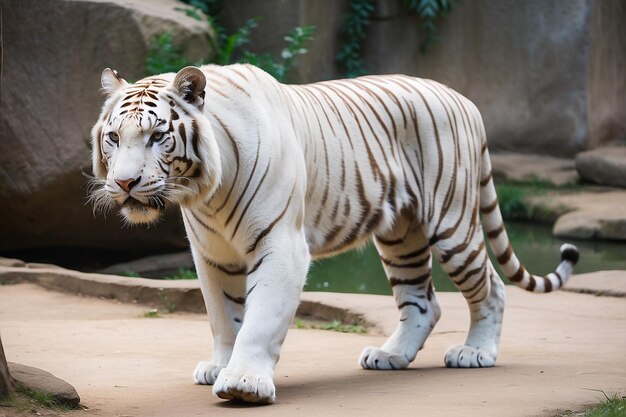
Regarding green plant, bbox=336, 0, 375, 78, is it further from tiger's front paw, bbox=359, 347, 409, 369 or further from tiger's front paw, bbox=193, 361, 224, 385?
tiger's front paw, bbox=193, 361, 224, 385

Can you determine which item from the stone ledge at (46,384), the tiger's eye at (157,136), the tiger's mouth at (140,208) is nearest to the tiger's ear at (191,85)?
the tiger's eye at (157,136)

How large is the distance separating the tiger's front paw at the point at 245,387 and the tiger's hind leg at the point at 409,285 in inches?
48.1

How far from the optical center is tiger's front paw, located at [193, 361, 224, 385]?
4.30 meters

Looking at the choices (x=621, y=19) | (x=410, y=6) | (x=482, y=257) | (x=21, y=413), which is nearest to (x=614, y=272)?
(x=482, y=257)

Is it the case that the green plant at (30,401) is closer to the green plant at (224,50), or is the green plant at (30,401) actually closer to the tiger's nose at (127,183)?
the tiger's nose at (127,183)

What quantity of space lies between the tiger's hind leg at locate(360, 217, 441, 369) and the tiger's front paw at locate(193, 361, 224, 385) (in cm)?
81

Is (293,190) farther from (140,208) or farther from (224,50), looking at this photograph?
(224,50)

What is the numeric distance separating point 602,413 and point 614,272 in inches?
160

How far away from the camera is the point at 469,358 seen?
4738 mm

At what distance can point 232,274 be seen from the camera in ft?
14.0

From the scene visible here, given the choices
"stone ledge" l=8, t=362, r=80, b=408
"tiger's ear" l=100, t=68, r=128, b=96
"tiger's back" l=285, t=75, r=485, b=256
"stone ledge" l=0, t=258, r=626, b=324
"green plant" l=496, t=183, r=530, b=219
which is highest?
"tiger's ear" l=100, t=68, r=128, b=96

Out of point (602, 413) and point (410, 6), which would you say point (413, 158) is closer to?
point (602, 413)

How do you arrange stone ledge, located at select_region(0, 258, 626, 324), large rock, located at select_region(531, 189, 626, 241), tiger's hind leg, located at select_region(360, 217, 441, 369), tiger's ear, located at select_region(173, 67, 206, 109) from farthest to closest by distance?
large rock, located at select_region(531, 189, 626, 241) < stone ledge, located at select_region(0, 258, 626, 324) < tiger's hind leg, located at select_region(360, 217, 441, 369) < tiger's ear, located at select_region(173, 67, 206, 109)

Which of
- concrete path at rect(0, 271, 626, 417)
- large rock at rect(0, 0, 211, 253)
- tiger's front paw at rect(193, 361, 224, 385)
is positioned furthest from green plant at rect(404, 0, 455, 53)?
tiger's front paw at rect(193, 361, 224, 385)
